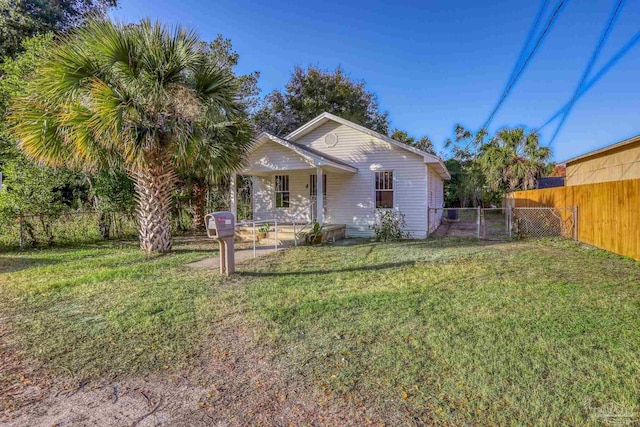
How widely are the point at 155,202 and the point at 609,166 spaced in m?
17.8

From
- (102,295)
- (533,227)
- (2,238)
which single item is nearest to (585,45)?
(533,227)

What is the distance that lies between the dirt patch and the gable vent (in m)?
11.5

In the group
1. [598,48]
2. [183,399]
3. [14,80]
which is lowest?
[183,399]

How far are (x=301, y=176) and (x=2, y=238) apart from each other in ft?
32.8

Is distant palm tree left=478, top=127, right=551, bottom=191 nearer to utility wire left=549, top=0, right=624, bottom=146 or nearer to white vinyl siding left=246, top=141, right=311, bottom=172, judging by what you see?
utility wire left=549, top=0, right=624, bottom=146

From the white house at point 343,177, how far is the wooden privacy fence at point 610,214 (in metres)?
4.60

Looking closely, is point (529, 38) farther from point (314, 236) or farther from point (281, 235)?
point (281, 235)

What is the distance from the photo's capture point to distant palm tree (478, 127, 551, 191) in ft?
78.8

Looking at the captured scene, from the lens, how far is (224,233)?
254 inches

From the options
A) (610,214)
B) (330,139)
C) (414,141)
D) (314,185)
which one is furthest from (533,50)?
(414,141)

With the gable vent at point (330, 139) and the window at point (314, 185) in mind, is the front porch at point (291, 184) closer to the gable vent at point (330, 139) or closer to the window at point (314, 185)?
the window at point (314, 185)

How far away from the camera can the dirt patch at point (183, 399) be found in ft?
7.86

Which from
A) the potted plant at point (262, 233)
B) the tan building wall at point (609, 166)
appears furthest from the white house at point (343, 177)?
the tan building wall at point (609, 166)

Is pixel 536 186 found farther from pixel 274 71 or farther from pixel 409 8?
pixel 274 71
